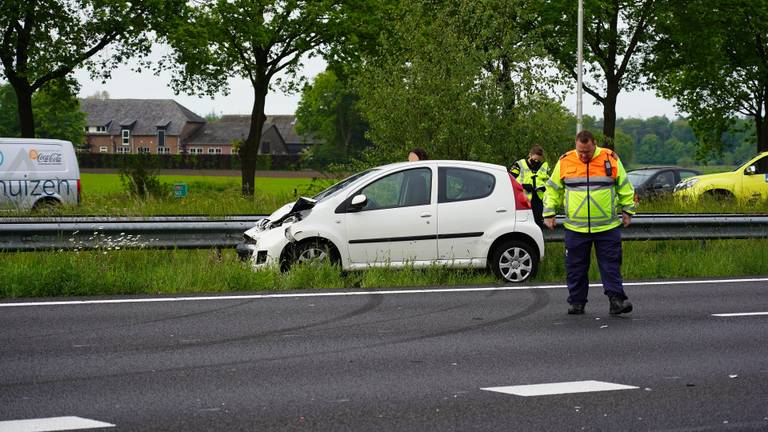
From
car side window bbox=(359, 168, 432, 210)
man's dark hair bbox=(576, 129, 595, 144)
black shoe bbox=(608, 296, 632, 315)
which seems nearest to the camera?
man's dark hair bbox=(576, 129, 595, 144)

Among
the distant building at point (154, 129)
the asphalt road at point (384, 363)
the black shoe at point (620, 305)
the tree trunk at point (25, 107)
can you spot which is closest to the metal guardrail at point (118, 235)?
the asphalt road at point (384, 363)

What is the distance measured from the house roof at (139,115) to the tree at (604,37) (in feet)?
343

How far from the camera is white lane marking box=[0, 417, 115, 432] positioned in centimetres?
581

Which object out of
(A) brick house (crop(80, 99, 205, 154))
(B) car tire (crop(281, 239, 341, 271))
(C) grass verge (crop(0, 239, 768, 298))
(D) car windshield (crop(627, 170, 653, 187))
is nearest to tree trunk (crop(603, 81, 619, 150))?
(D) car windshield (crop(627, 170, 653, 187))

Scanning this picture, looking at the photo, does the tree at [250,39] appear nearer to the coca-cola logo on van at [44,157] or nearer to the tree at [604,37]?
the tree at [604,37]

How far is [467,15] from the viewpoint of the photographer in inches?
905

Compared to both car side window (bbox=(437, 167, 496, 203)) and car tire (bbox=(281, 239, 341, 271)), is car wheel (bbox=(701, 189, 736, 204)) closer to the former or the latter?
car side window (bbox=(437, 167, 496, 203))

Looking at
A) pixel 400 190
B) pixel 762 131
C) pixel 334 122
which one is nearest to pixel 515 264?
pixel 400 190

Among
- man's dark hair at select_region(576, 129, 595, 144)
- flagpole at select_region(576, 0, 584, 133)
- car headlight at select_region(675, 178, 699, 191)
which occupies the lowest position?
car headlight at select_region(675, 178, 699, 191)

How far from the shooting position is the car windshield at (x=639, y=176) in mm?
31312

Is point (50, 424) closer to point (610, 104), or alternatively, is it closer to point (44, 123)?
point (610, 104)

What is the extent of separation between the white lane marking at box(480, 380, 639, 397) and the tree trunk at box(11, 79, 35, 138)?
3392cm

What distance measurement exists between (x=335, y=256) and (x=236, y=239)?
1.76 m

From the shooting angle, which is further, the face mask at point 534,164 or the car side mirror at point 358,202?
the face mask at point 534,164
